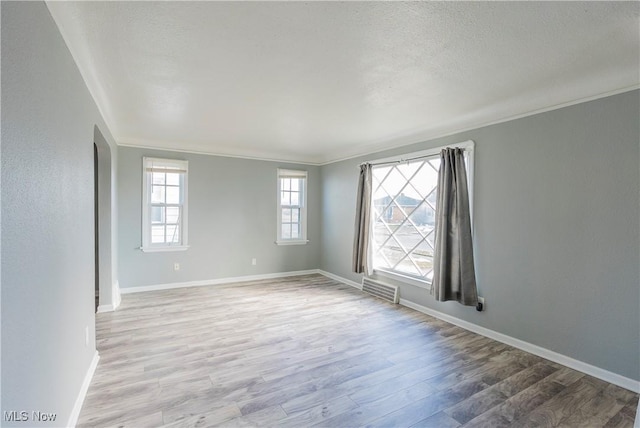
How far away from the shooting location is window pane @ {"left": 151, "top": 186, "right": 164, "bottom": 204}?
4.84 m

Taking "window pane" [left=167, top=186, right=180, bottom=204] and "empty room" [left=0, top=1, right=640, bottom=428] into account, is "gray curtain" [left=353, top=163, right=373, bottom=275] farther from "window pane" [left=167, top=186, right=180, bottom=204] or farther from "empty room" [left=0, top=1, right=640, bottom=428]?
"window pane" [left=167, top=186, right=180, bottom=204]

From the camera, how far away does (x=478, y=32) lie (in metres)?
1.85

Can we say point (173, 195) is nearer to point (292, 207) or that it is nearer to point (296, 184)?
point (292, 207)

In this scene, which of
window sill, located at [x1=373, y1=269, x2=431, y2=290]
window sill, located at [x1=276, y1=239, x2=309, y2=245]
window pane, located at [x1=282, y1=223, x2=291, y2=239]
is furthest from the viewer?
window pane, located at [x1=282, y1=223, x2=291, y2=239]

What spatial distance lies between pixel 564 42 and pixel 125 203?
5.25 metres

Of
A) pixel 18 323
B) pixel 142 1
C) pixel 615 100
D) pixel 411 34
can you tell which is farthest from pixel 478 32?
pixel 18 323

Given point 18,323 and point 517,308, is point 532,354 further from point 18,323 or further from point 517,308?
point 18,323

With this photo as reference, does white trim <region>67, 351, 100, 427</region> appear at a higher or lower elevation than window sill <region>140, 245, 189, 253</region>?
lower

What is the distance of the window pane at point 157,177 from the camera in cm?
481

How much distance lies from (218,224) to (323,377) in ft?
11.6

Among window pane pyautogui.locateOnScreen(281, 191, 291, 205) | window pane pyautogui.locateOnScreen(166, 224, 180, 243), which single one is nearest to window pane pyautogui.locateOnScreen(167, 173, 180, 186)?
window pane pyautogui.locateOnScreen(166, 224, 180, 243)

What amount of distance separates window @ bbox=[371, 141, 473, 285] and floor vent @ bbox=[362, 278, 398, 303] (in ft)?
0.67

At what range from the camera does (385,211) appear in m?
4.74

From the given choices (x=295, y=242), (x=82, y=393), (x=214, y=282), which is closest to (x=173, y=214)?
(x=214, y=282)
